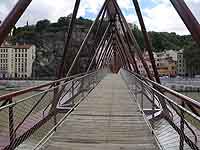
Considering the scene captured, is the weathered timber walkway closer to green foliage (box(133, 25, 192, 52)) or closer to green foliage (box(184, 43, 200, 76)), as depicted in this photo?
green foliage (box(133, 25, 192, 52))

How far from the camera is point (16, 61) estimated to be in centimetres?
11556

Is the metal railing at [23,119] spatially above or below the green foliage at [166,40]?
below

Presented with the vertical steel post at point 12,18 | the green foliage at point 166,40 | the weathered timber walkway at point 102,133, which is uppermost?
the green foliage at point 166,40

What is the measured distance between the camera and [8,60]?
117m

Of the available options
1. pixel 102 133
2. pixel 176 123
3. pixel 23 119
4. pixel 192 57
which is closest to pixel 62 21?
pixel 192 57

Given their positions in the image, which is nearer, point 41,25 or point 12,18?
point 12,18

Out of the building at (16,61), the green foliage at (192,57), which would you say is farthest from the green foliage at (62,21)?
the green foliage at (192,57)

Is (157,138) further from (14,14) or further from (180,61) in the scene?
(180,61)

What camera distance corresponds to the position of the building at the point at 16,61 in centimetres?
11275

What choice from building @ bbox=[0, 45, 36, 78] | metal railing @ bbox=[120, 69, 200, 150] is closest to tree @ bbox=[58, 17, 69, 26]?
building @ bbox=[0, 45, 36, 78]

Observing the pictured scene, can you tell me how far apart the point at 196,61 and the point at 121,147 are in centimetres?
8996

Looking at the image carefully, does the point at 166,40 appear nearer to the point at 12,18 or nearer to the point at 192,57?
the point at 192,57

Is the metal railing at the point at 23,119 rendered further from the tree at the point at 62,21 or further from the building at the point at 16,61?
the building at the point at 16,61

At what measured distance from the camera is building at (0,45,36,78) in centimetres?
11275
